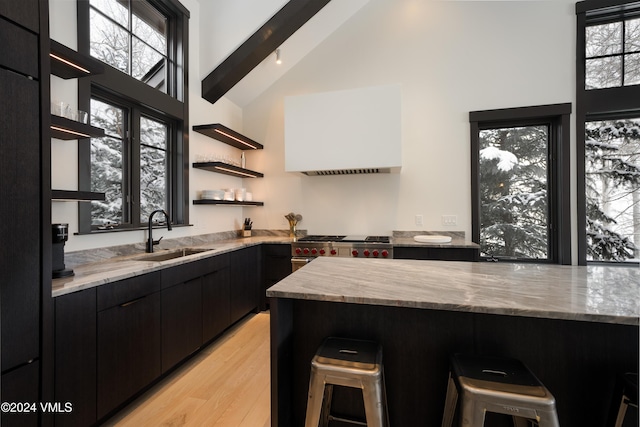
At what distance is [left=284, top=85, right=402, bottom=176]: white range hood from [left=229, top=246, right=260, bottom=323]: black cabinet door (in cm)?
111

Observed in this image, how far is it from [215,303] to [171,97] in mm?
2019

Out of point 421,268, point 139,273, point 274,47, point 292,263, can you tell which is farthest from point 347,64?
point 139,273

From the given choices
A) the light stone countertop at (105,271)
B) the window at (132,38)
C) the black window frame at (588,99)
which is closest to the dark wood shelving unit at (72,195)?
the light stone countertop at (105,271)

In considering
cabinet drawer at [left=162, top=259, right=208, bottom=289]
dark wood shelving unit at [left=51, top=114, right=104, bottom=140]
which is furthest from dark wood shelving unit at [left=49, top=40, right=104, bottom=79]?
cabinet drawer at [left=162, top=259, right=208, bottom=289]

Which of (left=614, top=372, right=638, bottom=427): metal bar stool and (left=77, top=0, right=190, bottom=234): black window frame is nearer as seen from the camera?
(left=614, top=372, right=638, bottom=427): metal bar stool

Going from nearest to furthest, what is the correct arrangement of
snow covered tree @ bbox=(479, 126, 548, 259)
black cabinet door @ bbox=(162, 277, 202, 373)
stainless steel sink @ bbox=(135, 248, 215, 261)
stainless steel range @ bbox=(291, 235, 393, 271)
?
1. black cabinet door @ bbox=(162, 277, 202, 373)
2. stainless steel sink @ bbox=(135, 248, 215, 261)
3. stainless steel range @ bbox=(291, 235, 393, 271)
4. snow covered tree @ bbox=(479, 126, 548, 259)

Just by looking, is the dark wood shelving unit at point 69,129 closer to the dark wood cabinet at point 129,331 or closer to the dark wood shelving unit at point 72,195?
the dark wood shelving unit at point 72,195

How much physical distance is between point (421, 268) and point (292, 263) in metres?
1.85

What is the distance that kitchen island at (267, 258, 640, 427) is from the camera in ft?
3.53

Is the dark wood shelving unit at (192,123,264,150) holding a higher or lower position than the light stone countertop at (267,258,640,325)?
higher

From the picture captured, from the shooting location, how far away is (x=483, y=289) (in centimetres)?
119

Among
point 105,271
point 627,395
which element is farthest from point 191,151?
point 627,395

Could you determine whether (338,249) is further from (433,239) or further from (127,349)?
(127,349)

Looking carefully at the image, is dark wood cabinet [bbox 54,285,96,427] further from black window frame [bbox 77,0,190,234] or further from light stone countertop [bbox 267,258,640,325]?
light stone countertop [bbox 267,258,640,325]
